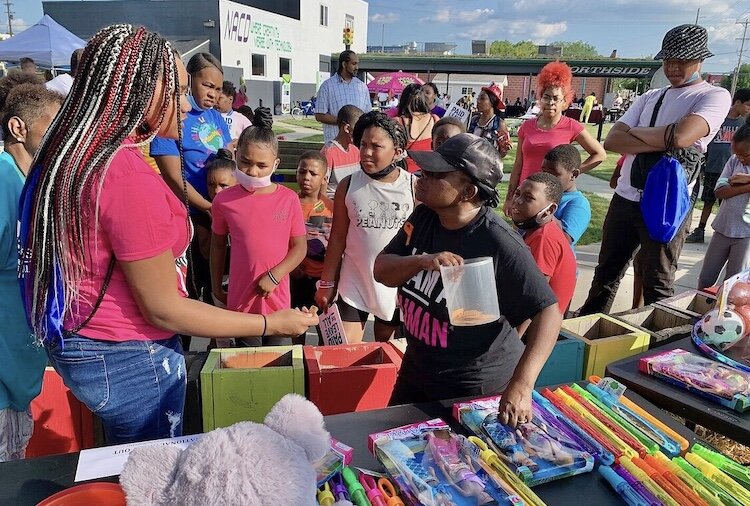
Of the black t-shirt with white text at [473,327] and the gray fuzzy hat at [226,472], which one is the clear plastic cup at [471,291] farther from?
the gray fuzzy hat at [226,472]

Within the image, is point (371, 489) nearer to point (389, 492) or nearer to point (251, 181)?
point (389, 492)

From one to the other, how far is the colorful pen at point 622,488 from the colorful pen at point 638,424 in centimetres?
18

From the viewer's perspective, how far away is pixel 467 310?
156 centimetres

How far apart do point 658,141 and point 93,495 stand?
310 cm

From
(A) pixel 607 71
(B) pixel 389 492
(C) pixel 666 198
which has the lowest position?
(B) pixel 389 492

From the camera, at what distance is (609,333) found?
280 centimetres

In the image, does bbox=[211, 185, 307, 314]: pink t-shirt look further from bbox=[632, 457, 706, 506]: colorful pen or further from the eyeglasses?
the eyeglasses

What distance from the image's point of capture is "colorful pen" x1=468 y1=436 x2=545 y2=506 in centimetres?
122

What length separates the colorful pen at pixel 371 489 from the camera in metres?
1.22

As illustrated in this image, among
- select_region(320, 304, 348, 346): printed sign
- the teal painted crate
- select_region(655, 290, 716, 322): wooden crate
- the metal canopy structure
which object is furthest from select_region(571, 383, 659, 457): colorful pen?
the metal canopy structure

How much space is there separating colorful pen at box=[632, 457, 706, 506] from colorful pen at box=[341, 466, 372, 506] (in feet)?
2.36

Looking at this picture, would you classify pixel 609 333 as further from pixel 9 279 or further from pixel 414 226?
pixel 9 279

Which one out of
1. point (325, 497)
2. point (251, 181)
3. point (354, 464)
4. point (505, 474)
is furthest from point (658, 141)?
point (325, 497)

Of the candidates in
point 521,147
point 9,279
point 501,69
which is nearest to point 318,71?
point 501,69
